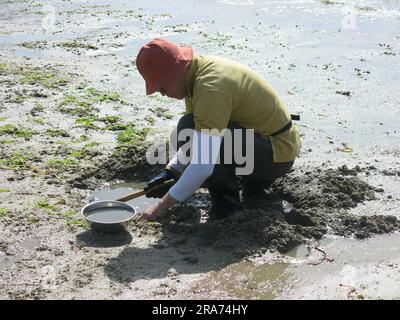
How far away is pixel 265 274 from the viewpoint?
154 inches

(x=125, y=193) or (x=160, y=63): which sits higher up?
(x=160, y=63)

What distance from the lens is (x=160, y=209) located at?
4.22 metres

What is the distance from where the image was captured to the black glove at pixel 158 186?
445cm

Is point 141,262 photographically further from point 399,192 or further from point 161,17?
point 161,17

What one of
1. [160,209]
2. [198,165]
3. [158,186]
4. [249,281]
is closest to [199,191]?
[158,186]

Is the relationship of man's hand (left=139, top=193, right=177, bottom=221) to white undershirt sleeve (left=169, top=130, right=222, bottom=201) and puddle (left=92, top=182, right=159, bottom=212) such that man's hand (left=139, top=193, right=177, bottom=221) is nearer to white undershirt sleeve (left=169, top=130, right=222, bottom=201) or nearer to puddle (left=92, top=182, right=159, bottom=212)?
white undershirt sleeve (left=169, top=130, right=222, bottom=201)

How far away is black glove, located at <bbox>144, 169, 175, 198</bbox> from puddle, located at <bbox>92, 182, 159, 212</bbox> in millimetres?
378

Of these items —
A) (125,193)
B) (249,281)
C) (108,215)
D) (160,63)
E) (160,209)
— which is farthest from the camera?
(125,193)

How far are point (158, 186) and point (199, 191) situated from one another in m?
0.75

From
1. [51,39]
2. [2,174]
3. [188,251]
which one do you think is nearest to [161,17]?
[51,39]

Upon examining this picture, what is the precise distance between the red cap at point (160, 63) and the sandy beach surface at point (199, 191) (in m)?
1.07

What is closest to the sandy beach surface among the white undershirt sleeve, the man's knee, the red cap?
the white undershirt sleeve

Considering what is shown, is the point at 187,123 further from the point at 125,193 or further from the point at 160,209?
the point at 125,193
